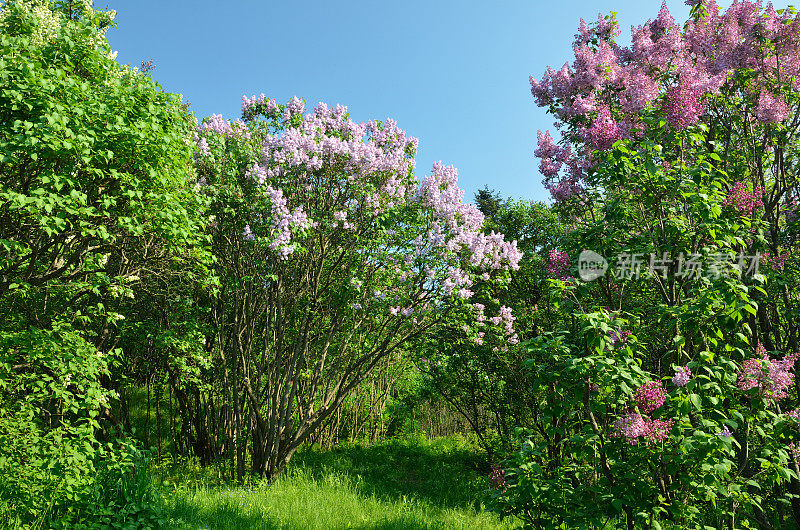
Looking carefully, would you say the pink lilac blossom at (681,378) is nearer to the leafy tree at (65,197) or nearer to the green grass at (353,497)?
the green grass at (353,497)

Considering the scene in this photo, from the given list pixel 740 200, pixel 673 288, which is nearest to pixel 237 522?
pixel 673 288

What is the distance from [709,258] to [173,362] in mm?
6975

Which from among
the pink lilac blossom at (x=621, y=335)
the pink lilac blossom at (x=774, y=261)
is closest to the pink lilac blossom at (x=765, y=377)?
the pink lilac blossom at (x=621, y=335)

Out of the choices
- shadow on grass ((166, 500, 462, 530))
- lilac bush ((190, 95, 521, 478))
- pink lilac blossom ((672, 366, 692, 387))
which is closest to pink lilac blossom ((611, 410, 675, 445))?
pink lilac blossom ((672, 366, 692, 387))

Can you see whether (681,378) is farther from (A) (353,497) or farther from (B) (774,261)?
(A) (353,497)

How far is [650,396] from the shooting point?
3234mm

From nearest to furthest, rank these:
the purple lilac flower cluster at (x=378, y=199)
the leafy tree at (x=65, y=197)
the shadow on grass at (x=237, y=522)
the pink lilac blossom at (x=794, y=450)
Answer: the pink lilac blossom at (x=794, y=450), the leafy tree at (x=65, y=197), the shadow on grass at (x=237, y=522), the purple lilac flower cluster at (x=378, y=199)

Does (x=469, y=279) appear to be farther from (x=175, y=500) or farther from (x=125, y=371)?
(x=125, y=371)

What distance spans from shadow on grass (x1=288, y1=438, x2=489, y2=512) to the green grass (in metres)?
0.02

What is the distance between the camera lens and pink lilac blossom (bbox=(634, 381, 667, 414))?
3.21m

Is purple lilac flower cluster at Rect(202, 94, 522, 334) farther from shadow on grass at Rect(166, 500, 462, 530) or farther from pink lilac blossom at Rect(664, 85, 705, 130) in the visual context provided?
pink lilac blossom at Rect(664, 85, 705, 130)

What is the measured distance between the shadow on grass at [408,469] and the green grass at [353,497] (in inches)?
0.8

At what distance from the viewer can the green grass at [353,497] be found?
5.62m

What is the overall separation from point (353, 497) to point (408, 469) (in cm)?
441
